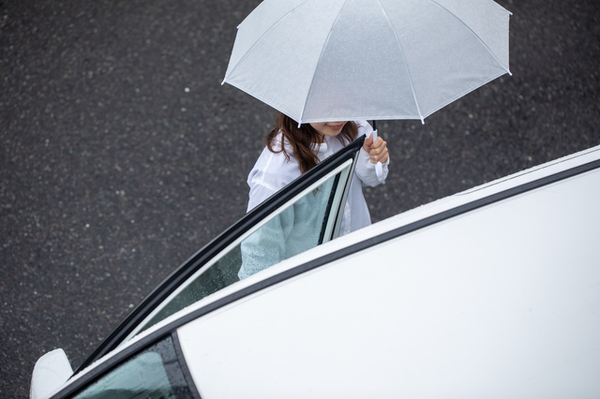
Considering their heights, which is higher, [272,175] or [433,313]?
[272,175]

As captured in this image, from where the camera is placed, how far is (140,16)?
3514 mm

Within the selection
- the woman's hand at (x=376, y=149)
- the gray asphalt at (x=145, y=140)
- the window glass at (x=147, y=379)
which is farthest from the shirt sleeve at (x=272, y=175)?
the gray asphalt at (x=145, y=140)

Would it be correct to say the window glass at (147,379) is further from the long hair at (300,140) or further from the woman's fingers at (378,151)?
the woman's fingers at (378,151)

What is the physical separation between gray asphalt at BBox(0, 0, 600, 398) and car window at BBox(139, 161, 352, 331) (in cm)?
144

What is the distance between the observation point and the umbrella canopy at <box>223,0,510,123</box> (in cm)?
141

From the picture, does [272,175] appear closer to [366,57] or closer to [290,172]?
[290,172]

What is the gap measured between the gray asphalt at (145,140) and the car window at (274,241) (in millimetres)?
1445

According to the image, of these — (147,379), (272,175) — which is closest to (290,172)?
(272,175)

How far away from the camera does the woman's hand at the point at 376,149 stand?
170 centimetres

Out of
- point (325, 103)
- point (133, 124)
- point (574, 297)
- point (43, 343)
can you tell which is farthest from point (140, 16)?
point (574, 297)

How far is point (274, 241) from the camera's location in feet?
4.87

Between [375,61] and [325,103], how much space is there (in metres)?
0.22

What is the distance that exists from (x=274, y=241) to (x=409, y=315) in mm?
531

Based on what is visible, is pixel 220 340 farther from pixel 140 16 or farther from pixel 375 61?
pixel 140 16
